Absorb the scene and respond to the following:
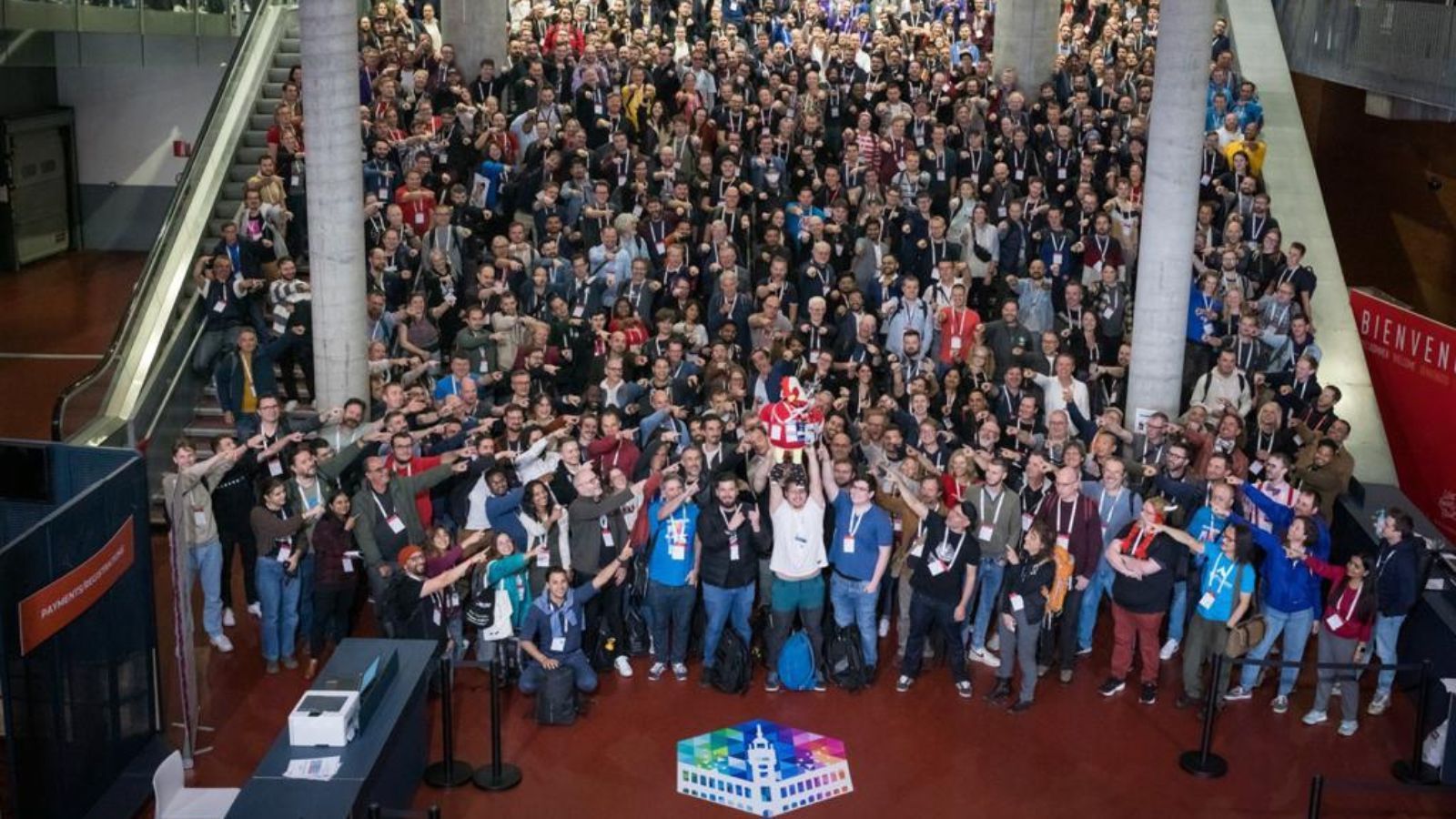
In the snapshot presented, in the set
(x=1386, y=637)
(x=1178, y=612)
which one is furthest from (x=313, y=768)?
(x=1386, y=637)

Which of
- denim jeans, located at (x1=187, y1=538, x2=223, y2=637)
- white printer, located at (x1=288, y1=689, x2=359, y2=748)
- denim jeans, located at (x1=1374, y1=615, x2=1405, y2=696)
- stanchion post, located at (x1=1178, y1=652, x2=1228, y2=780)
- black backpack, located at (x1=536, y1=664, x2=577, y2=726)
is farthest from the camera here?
denim jeans, located at (x1=187, y1=538, x2=223, y2=637)

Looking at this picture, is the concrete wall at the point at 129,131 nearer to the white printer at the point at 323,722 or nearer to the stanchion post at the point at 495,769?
the stanchion post at the point at 495,769

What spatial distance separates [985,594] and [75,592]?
6.24 metres

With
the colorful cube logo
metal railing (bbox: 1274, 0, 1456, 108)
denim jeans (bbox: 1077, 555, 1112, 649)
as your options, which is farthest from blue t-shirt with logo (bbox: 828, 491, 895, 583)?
metal railing (bbox: 1274, 0, 1456, 108)

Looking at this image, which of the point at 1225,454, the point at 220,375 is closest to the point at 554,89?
the point at 220,375

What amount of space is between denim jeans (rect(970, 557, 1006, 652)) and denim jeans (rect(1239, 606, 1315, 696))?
6.08 feet

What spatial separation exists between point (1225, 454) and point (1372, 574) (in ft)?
5.35

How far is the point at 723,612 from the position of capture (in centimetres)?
1157

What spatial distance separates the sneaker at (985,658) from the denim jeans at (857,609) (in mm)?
816

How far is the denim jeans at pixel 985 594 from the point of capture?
11.7 meters

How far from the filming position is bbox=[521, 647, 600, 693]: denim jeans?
1119 cm

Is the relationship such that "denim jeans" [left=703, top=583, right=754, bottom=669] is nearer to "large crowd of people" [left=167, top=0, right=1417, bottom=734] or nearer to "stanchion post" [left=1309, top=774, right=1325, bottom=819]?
"large crowd of people" [left=167, top=0, right=1417, bottom=734]

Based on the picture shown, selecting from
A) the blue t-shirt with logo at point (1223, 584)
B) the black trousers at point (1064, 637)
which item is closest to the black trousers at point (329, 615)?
the black trousers at point (1064, 637)

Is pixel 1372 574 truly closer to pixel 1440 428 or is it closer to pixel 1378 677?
pixel 1378 677
